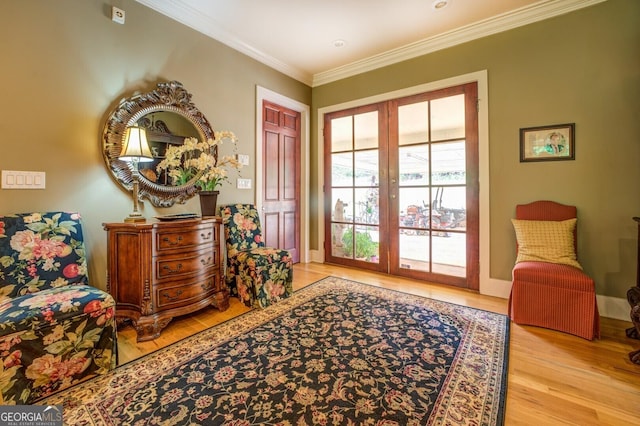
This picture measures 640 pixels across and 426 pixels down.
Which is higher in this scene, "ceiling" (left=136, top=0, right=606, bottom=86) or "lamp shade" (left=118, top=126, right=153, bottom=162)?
"ceiling" (left=136, top=0, right=606, bottom=86)

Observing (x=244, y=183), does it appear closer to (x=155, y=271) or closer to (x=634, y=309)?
(x=155, y=271)

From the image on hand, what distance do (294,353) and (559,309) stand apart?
201 cm

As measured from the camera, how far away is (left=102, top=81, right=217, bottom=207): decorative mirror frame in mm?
2229

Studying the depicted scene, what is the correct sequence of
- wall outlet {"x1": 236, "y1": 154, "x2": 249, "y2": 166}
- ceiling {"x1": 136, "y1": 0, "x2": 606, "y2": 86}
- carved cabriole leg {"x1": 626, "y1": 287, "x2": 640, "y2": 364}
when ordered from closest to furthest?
carved cabriole leg {"x1": 626, "y1": 287, "x2": 640, "y2": 364}, ceiling {"x1": 136, "y1": 0, "x2": 606, "y2": 86}, wall outlet {"x1": 236, "y1": 154, "x2": 249, "y2": 166}

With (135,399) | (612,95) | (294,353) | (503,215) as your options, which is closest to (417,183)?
(503,215)

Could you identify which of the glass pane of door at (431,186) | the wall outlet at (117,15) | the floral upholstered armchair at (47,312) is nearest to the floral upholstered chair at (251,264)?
the floral upholstered armchair at (47,312)

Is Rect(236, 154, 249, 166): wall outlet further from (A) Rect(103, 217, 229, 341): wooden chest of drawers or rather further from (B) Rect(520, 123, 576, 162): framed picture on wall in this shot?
(B) Rect(520, 123, 576, 162): framed picture on wall

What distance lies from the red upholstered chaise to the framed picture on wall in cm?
103

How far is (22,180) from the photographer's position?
188 cm

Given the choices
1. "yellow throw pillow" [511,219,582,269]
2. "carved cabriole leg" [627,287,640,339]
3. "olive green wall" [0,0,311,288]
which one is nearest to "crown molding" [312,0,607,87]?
"yellow throw pillow" [511,219,582,269]

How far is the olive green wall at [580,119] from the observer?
2.34m

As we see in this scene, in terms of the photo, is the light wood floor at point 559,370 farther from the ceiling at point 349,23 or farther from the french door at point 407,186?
the ceiling at point 349,23

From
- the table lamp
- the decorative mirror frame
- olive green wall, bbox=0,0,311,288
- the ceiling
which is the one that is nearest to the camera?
olive green wall, bbox=0,0,311,288

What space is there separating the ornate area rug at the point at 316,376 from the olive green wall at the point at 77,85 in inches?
44.3
